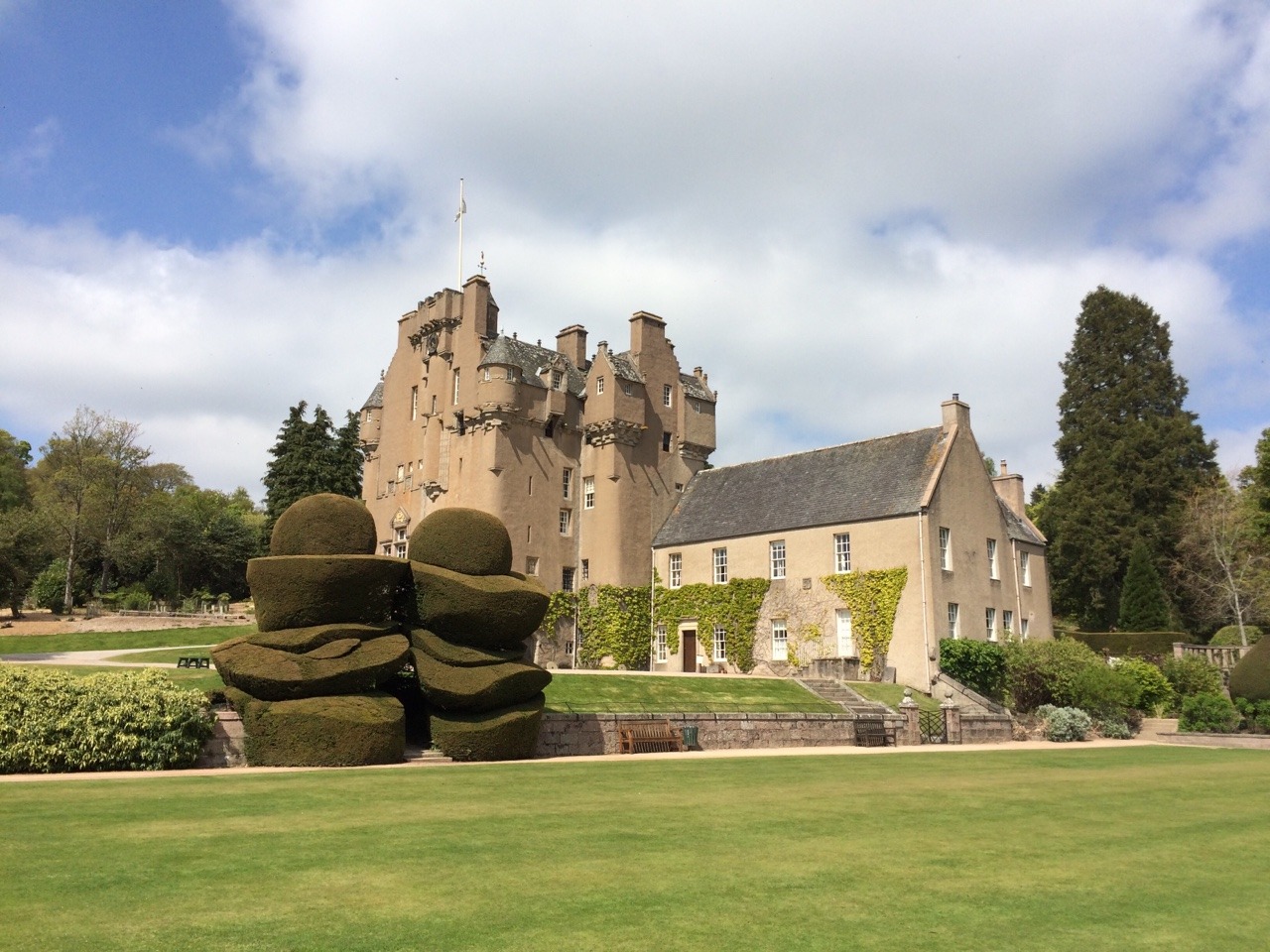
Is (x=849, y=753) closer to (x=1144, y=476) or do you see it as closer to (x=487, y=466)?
(x=487, y=466)

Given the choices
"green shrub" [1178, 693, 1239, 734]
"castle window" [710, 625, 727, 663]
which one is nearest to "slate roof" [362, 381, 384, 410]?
"castle window" [710, 625, 727, 663]

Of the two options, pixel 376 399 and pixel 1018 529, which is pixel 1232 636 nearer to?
pixel 1018 529

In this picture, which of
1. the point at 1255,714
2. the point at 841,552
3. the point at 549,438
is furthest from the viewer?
the point at 549,438

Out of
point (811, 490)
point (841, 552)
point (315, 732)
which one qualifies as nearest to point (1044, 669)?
point (841, 552)

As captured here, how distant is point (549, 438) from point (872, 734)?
74.2 ft

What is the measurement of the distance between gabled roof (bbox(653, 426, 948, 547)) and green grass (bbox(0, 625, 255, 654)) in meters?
20.3

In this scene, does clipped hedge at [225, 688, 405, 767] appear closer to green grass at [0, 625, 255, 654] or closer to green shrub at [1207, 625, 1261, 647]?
green grass at [0, 625, 255, 654]

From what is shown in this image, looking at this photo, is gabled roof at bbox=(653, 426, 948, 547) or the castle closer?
gabled roof at bbox=(653, 426, 948, 547)

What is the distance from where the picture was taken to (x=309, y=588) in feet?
65.3

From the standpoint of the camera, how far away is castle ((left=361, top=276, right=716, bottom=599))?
43406 millimetres

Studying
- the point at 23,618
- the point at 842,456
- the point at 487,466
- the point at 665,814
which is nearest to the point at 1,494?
the point at 23,618

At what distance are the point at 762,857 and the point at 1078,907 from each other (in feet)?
9.08

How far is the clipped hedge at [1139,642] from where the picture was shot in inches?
1821

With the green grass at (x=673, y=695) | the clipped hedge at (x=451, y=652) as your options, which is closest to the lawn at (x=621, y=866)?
the clipped hedge at (x=451, y=652)
